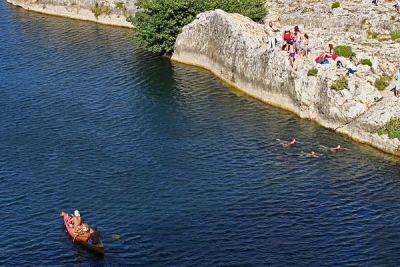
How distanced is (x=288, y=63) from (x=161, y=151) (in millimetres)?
17133

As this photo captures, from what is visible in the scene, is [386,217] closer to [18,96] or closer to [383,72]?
[383,72]

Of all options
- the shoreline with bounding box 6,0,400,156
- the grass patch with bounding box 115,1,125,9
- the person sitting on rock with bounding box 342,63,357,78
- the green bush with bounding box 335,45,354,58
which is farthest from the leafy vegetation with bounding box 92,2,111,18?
the person sitting on rock with bounding box 342,63,357,78

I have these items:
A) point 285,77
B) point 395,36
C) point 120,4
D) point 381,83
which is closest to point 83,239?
point 285,77

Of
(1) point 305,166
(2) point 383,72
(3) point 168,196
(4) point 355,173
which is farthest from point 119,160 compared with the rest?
(2) point 383,72

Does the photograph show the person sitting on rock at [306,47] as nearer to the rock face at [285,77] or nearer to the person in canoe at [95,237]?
the rock face at [285,77]

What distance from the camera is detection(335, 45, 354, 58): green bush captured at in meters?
79.1

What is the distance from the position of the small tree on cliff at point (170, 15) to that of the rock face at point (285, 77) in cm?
195

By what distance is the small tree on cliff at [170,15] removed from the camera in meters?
95.1

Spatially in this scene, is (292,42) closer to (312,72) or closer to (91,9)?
(312,72)

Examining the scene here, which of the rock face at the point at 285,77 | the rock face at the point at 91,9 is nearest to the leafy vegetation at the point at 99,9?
the rock face at the point at 91,9

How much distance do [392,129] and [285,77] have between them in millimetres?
14269

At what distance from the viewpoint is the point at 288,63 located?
7944 centimetres

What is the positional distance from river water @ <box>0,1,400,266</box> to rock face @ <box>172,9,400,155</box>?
1.38 metres

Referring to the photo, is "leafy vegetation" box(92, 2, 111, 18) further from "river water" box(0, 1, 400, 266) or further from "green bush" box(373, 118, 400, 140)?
"green bush" box(373, 118, 400, 140)
